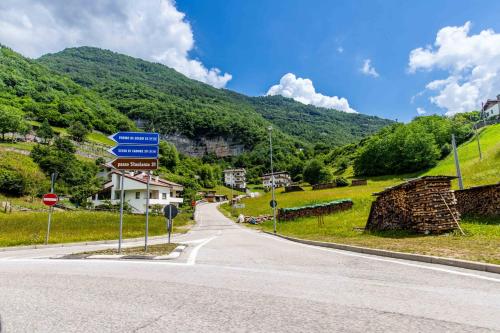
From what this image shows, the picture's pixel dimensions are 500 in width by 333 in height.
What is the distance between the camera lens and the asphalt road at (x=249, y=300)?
354 centimetres

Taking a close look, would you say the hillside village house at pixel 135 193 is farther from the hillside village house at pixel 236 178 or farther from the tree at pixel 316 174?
the hillside village house at pixel 236 178

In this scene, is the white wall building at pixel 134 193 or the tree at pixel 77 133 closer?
the white wall building at pixel 134 193

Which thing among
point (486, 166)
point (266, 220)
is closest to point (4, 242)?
point (266, 220)

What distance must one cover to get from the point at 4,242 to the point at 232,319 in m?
19.3

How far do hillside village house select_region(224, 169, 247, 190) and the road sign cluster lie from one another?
151481 mm

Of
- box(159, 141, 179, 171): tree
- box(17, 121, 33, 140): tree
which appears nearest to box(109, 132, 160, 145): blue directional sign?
box(17, 121, 33, 140): tree

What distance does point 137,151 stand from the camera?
11.8 metres

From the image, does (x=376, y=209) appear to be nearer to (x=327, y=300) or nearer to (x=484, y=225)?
(x=484, y=225)

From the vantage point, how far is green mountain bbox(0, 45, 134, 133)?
4496 inches

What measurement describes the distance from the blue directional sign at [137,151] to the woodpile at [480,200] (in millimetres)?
18438

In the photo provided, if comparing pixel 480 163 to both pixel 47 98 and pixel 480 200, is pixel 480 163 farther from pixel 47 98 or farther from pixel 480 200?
pixel 47 98

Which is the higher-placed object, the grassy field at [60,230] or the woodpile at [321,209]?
the woodpile at [321,209]

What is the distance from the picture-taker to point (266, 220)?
135 ft

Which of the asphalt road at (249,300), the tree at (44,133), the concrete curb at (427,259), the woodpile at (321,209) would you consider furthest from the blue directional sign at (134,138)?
the tree at (44,133)
